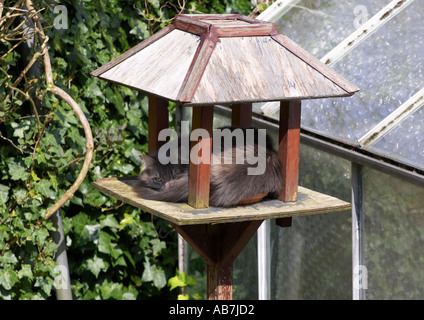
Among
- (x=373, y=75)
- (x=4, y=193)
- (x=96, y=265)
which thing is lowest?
(x=96, y=265)

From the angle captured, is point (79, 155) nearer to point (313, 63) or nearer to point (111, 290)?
point (111, 290)

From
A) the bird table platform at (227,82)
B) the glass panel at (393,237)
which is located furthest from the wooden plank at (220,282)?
the glass panel at (393,237)

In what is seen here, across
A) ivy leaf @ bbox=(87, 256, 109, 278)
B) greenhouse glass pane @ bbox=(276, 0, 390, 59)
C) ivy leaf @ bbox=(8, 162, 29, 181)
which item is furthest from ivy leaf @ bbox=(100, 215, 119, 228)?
greenhouse glass pane @ bbox=(276, 0, 390, 59)

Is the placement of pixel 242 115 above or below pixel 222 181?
above

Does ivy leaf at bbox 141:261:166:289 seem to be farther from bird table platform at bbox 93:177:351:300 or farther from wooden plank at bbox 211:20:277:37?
wooden plank at bbox 211:20:277:37

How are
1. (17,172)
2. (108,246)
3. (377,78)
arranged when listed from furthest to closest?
(108,246) → (17,172) → (377,78)

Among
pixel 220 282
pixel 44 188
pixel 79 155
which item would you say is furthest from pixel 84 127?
pixel 220 282

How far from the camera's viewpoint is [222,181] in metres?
2.51

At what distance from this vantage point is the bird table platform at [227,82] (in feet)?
7.63

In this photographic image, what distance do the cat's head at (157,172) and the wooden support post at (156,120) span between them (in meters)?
0.15

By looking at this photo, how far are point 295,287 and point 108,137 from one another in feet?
4.15

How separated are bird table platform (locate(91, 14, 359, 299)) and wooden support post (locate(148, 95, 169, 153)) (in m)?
0.22

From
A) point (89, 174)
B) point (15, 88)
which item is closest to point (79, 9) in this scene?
point (15, 88)

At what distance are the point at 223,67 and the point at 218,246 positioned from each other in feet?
2.60
